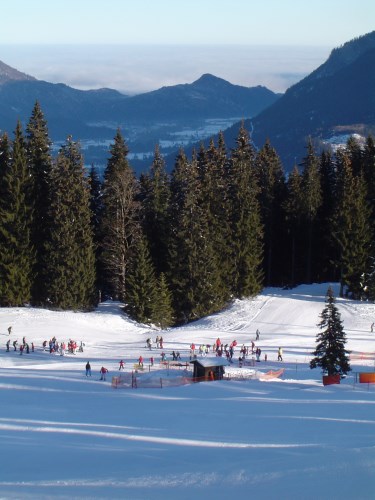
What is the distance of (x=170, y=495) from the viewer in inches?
647

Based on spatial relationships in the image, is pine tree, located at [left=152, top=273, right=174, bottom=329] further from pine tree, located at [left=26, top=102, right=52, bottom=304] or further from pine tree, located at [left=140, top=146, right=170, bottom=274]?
pine tree, located at [left=26, top=102, right=52, bottom=304]

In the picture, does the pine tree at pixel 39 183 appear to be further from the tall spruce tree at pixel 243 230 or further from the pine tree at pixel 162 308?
the tall spruce tree at pixel 243 230

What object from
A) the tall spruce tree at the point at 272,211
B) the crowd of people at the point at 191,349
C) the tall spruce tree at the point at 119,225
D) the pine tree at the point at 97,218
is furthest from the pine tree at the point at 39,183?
the tall spruce tree at the point at 272,211

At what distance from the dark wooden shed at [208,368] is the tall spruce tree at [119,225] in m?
18.2

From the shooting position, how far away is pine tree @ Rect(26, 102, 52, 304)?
177 feet

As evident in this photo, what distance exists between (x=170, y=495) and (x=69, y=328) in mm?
31778

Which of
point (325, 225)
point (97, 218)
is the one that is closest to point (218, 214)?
point (97, 218)

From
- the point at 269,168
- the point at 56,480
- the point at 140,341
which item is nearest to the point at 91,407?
the point at 56,480

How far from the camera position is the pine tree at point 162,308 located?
2015 inches

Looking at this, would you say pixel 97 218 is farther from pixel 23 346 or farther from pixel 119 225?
pixel 23 346

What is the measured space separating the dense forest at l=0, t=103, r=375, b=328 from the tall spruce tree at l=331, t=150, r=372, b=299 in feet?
0.29

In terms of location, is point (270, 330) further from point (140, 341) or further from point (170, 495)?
point (170, 495)

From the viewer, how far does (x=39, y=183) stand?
182ft

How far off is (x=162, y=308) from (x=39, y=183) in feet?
47.1
